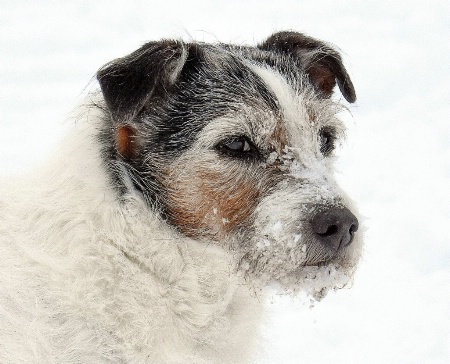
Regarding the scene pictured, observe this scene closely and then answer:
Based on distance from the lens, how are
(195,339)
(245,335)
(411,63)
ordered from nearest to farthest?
(195,339) → (245,335) → (411,63)

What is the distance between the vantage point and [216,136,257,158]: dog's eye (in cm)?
363

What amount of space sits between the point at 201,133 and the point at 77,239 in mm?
843

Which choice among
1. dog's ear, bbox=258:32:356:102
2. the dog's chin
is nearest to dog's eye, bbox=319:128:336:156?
dog's ear, bbox=258:32:356:102

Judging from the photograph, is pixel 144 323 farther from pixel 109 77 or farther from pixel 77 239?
pixel 109 77

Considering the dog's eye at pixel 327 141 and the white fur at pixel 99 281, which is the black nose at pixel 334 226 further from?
the dog's eye at pixel 327 141

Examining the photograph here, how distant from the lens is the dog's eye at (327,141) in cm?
402

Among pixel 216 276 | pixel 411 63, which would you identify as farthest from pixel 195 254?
pixel 411 63

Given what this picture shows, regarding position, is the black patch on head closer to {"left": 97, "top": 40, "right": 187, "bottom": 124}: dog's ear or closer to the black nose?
{"left": 97, "top": 40, "right": 187, "bottom": 124}: dog's ear

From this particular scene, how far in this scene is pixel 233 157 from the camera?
143 inches

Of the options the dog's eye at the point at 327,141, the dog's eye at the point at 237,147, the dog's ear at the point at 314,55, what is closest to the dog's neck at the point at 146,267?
the dog's eye at the point at 237,147

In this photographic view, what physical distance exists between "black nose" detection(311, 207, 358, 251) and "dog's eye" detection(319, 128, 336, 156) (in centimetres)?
75

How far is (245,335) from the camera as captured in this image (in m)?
3.75

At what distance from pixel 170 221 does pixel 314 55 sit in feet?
5.15

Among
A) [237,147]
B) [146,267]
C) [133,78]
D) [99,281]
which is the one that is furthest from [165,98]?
[99,281]
